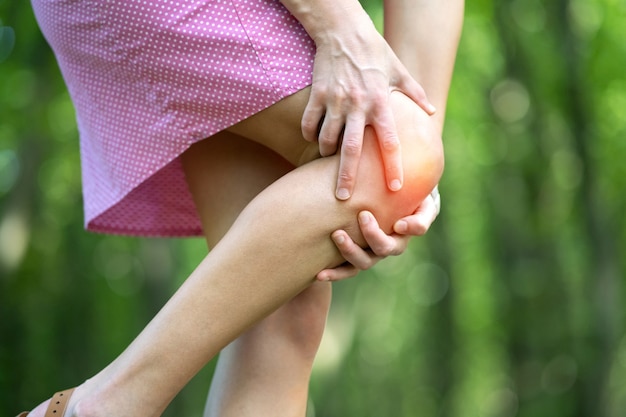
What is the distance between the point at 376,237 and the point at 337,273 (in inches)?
2.9

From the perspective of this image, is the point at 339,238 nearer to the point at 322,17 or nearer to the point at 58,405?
the point at 322,17

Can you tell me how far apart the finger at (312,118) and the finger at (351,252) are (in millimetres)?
137

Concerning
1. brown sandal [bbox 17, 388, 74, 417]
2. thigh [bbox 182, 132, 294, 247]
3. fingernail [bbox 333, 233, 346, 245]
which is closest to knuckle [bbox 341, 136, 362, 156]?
fingernail [bbox 333, 233, 346, 245]

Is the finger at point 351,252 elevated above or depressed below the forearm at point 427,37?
below

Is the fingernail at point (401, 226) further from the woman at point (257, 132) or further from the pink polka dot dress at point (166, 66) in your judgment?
the pink polka dot dress at point (166, 66)

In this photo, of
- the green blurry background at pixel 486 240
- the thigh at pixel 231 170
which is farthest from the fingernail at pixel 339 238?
the green blurry background at pixel 486 240

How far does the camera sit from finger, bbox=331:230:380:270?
1091 millimetres

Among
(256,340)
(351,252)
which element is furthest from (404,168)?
(256,340)

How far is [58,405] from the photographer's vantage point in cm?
116

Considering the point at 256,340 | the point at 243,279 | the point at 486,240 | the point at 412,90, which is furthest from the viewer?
the point at 486,240

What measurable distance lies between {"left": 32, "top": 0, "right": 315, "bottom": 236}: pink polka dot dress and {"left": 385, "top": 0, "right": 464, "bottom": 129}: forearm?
24 centimetres

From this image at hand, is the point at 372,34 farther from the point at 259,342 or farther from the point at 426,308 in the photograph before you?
the point at 426,308

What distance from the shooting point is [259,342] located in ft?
4.20

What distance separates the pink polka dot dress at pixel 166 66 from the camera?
43.3 inches
